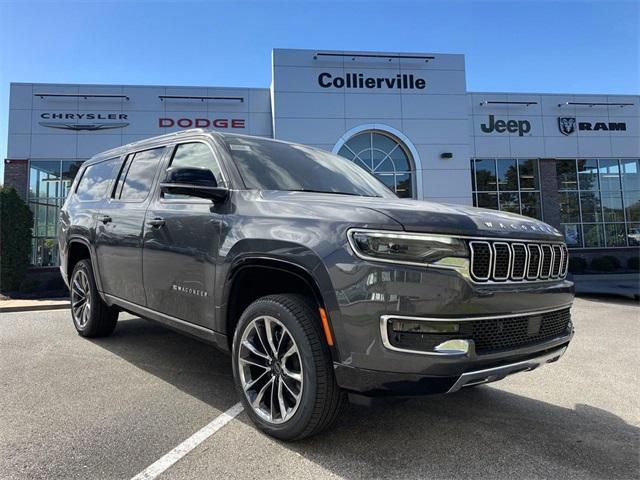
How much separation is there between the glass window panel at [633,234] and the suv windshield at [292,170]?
72.4ft

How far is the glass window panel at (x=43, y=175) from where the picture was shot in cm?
1720

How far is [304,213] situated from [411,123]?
16.4 metres

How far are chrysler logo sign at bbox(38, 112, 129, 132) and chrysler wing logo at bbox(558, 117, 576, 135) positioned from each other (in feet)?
61.8

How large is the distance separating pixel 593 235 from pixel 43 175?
23888 mm

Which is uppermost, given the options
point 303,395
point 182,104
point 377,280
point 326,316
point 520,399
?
point 182,104

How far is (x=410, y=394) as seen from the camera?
7.64 ft

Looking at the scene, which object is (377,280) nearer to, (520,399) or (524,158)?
(520,399)

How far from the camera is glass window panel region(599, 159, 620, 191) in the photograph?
21250 millimetres

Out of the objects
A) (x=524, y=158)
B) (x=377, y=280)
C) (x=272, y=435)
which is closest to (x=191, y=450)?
(x=272, y=435)

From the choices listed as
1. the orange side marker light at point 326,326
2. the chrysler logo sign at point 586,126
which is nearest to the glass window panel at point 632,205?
the chrysler logo sign at point 586,126

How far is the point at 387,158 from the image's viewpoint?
1811 centimetres

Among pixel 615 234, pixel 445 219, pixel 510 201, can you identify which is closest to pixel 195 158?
pixel 445 219

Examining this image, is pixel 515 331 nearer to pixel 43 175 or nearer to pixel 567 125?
pixel 43 175

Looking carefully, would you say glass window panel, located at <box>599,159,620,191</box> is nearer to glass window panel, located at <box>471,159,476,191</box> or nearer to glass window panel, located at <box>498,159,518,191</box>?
glass window panel, located at <box>498,159,518,191</box>
